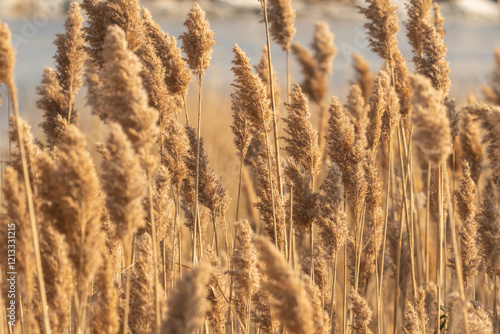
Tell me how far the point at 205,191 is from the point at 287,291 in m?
1.14

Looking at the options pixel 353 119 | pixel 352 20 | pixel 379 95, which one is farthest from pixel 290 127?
pixel 352 20

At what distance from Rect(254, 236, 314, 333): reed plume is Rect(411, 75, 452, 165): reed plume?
51 cm

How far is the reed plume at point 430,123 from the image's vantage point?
1.44 meters

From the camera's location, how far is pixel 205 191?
7.83 ft

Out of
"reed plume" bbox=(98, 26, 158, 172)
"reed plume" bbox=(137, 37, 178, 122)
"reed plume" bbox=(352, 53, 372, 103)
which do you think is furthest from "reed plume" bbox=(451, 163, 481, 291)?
"reed plume" bbox=(352, 53, 372, 103)

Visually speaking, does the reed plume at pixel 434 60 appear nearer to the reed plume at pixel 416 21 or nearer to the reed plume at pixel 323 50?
the reed plume at pixel 416 21

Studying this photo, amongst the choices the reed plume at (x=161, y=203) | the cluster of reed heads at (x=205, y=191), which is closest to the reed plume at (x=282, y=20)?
the cluster of reed heads at (x=205, y=191)

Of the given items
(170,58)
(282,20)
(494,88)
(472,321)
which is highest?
(494,88)

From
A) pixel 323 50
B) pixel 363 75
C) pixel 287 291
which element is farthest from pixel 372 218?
pixel 323 50

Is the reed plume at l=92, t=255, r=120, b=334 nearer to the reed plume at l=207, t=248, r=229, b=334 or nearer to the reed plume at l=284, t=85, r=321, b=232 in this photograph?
the reed plume at l=207, t=248, r=229, b=334

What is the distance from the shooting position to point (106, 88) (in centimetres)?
148

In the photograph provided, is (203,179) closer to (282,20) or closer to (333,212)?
(333,212)

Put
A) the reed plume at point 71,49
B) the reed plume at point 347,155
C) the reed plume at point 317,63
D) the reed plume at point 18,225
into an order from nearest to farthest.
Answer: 1. the reed plume at point 18,225
2. the reed plume at point 347,155
3. the reed plume at point 71,49
4. the reed plume at point 317,63

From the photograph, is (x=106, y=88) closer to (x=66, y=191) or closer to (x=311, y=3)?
(x=66, y=191)
